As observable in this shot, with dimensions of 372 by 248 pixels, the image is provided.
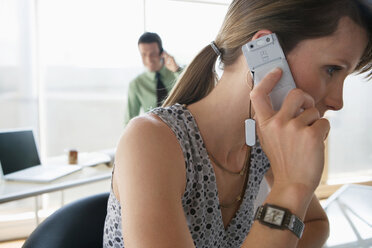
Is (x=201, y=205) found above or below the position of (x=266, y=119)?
below

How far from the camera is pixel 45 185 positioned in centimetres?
157

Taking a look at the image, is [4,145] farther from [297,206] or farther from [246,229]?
[297,206]

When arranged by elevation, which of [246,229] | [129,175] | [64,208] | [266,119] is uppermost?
[266,119]

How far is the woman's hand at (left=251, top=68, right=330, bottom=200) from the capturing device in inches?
25.0

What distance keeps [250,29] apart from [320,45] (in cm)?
15

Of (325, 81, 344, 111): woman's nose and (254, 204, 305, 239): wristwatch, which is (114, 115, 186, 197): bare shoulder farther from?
(325, 81, 344, 111): woman's nose

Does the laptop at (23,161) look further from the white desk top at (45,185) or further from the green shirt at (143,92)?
the green shirt at (143,92)

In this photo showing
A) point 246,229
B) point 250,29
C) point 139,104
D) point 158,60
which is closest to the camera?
point 250,29

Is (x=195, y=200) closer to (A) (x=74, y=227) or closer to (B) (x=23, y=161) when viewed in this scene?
(A) (x=74, y=227)

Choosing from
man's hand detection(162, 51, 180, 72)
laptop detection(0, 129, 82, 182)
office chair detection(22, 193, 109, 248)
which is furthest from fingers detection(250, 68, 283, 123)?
man's hand detection(162, 51, 180, 72)

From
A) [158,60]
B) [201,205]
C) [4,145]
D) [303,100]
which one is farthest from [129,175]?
[158,60]

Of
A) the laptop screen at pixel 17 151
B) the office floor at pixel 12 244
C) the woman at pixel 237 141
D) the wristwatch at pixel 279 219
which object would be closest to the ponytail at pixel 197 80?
the woman at pixel 237 141

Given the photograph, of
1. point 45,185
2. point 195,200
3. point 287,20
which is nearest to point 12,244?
point 45,185

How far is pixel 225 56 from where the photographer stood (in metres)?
0.84
